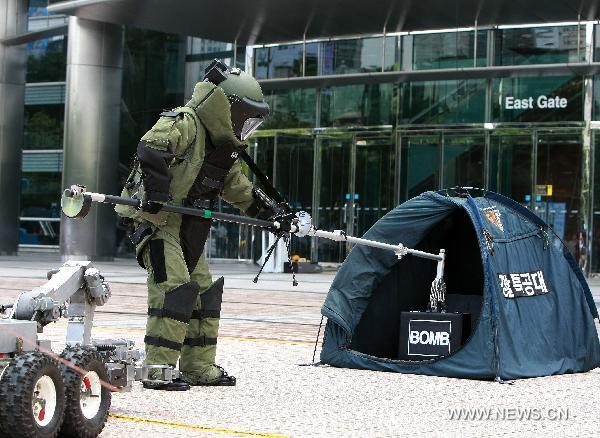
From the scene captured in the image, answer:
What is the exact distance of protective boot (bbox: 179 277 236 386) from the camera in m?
7.68

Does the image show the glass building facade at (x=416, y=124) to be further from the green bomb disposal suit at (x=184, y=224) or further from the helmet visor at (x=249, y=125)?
the green bomb disposal suit at (x=184, y=224)

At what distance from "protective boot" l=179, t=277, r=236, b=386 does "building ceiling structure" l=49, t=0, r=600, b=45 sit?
51.4 ft

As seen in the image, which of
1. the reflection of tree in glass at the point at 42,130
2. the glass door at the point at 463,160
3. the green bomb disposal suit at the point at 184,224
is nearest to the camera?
the green bomb disposal suit at the point at 184,224

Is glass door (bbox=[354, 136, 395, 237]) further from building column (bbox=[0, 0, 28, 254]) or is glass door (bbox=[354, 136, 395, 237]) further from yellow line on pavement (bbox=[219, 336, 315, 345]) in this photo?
yellow line on pavement (bbox=[219, 336, 315, 345])

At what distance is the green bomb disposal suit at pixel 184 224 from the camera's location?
7223mm

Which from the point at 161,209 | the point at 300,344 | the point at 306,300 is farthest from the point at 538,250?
the point at 306,300

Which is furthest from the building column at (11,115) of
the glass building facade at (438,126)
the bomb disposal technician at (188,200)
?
the bomb disposal technician at (188,200)

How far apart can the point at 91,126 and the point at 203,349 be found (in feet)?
63.5

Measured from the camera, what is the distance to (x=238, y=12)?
2434 centimetres

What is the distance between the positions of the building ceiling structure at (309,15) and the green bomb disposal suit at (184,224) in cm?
1549

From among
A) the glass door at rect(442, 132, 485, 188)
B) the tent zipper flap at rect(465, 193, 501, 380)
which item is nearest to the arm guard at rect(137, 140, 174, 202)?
the tent zipper flap at rect(465, 193, 501, 380)

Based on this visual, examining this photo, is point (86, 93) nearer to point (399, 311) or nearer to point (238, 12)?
point (238, 12)

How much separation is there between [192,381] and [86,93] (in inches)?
766

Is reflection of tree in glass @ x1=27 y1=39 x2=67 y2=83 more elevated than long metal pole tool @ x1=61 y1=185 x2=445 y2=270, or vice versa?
reflection of tree in glass @ x1=27 y1=39 x2=67 y2=83
